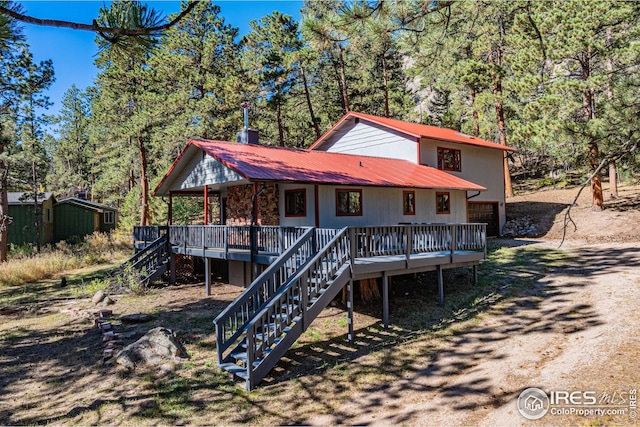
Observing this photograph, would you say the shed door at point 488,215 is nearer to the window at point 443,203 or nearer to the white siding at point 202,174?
the window at point 443,203

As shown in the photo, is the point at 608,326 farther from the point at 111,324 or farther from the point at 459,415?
the point at 111,324

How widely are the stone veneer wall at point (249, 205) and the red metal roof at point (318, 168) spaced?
1493 mm

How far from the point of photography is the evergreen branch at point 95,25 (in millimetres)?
4423

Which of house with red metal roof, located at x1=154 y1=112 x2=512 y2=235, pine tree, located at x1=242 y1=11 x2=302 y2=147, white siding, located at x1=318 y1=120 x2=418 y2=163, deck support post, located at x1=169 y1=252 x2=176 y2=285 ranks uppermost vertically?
pine tree, located at x1=242 y1=11 x2=302 y2=147

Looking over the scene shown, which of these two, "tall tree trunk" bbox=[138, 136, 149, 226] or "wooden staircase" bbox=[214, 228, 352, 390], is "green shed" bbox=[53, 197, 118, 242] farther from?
"wooden staircase" bbox=[214, 228, 352, 390]

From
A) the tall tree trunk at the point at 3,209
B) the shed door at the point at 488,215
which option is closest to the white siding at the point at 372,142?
the shed door at the point at 488,215

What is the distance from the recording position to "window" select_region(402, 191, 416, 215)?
16828mm

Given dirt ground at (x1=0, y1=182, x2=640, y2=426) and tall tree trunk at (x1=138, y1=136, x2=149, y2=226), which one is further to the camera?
tall tree trunk at (x1=138, y1=136, x2=149, y2=226)

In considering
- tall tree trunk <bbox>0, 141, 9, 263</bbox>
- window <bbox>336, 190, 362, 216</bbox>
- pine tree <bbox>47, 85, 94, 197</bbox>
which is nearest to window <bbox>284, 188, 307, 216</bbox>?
window <bbox>336, 190, 362, 216</bbox>

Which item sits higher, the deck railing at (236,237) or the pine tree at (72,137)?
the pine tree at (72,137)

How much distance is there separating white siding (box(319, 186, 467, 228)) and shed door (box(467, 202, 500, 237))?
4.38m

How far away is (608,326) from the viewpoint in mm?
8672

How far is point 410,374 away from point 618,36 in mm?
19034

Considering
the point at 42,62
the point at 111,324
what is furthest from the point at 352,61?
the point at 111,324
